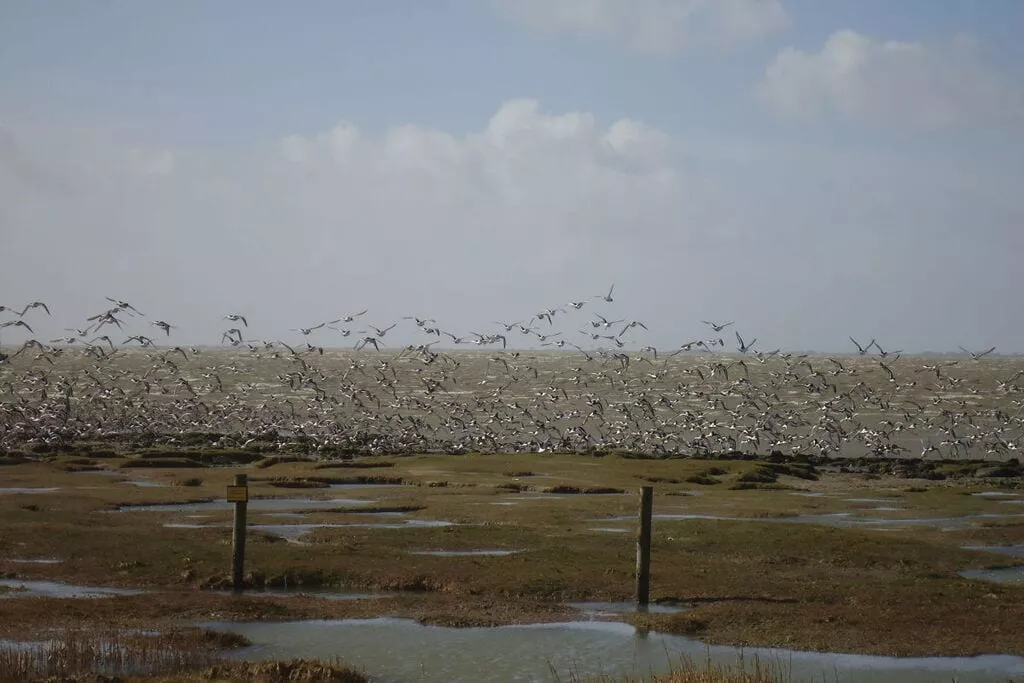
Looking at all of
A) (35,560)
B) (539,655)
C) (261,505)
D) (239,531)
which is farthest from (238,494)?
(261,505)

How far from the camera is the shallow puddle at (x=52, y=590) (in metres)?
24.9

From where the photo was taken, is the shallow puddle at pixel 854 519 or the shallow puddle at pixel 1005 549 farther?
the shallow puddle at pixel 854 519

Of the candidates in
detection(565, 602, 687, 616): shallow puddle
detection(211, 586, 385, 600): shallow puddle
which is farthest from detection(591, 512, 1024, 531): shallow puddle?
detection(211, 586, 385, 600): shallow puddle

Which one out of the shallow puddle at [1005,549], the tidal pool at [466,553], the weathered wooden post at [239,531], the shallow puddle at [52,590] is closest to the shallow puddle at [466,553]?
the tidal pool at [466,553]

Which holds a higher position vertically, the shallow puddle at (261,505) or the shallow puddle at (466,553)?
the shallow puddle at (466,553)

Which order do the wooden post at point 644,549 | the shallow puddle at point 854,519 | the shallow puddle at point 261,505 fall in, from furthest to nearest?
the shallow puddle at point 261,505 → the shallow puddle at point 854,519 → the wooden post at point 644,549

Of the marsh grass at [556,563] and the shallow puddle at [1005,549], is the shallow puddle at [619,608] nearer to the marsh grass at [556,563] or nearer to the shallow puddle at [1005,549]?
the marsh grass at [556,563]

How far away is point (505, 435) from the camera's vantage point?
84.9 meters

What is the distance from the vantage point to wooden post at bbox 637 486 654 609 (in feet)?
82.8

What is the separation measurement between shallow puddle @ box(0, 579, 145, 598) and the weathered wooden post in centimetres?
206

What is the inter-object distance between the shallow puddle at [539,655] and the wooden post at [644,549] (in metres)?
2.10

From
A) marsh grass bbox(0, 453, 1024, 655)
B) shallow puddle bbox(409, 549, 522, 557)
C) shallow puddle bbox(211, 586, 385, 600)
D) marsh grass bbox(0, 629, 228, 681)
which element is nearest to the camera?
marsh grass bbox(0, 629, 228, 681)

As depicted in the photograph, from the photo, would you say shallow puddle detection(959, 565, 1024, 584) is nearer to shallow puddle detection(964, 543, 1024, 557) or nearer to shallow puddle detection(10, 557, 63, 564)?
shallow puddle detection(964, 543, 1024, 557)

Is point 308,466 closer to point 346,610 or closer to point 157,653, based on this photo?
point 346,610
